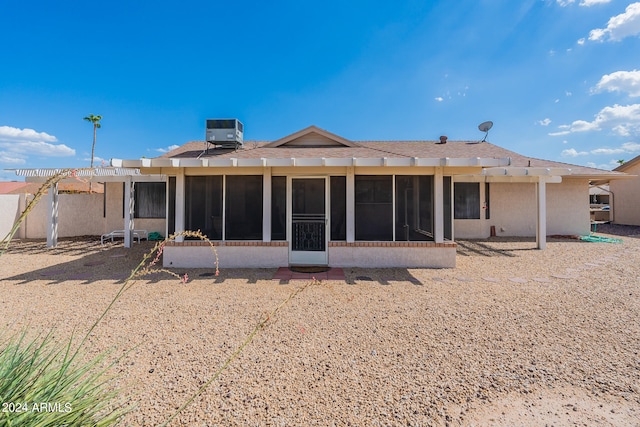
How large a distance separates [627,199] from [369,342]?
25753 millimetres

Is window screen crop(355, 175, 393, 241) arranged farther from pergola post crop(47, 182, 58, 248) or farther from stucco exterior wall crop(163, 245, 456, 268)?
pergola post crop(47, 182, 58, 248)

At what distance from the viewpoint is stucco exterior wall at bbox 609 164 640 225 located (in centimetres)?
1783

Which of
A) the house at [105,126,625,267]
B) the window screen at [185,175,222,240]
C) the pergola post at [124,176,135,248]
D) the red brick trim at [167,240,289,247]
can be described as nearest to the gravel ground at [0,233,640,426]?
the house at [105,126,625,267]

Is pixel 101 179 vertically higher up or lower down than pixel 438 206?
higher up

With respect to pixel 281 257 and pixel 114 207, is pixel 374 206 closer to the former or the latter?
pixel 281 257

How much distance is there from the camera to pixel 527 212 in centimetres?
1269

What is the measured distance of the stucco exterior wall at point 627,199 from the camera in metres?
17.8

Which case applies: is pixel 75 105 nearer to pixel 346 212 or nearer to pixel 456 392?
pixel 346 212

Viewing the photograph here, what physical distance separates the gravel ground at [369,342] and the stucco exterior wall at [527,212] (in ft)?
18.0

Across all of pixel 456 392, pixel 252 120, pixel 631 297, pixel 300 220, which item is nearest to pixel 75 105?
pixel 252 120

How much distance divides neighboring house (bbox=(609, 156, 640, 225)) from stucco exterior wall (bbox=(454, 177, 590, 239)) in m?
9.48

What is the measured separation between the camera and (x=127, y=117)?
17109 millimetres

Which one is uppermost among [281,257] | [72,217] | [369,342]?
[72,217]

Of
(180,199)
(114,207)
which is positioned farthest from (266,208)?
(114,207)
